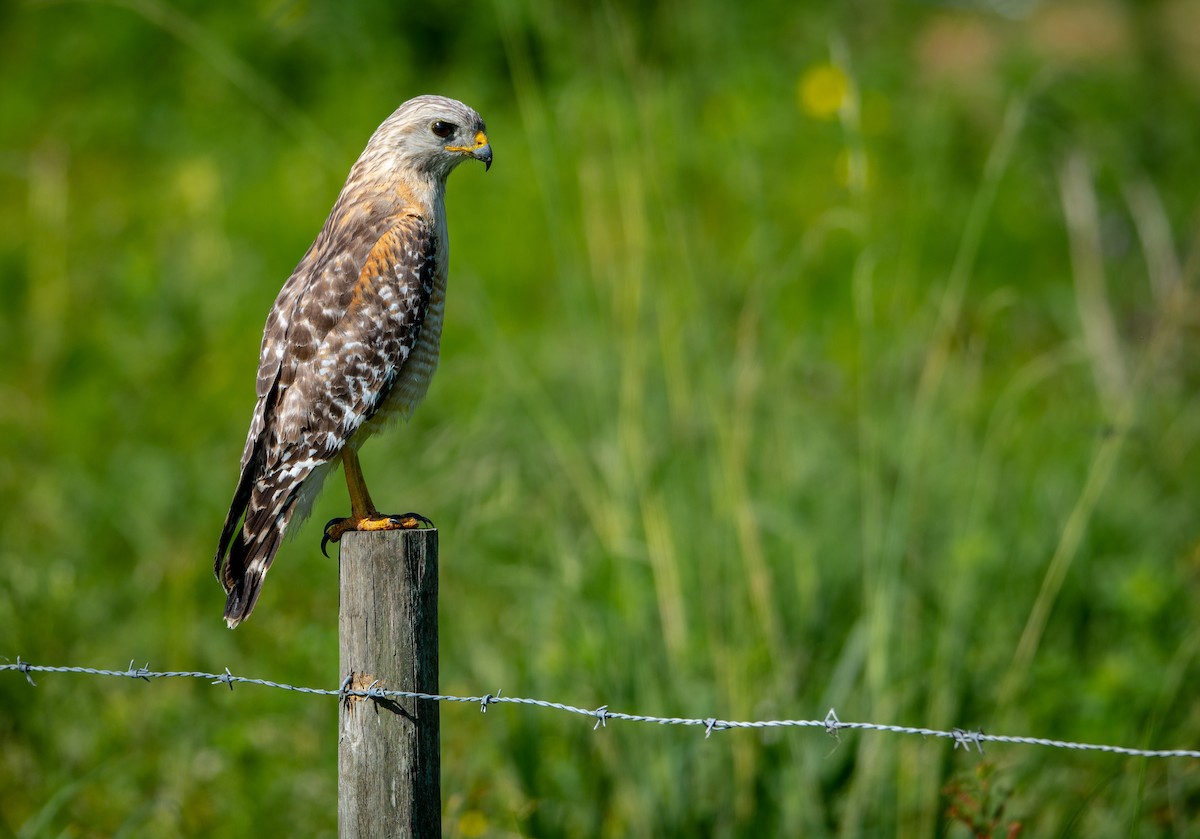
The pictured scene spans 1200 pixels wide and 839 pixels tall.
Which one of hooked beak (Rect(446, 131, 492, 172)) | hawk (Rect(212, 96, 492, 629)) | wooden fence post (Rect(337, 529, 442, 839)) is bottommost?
wooden fence post (Rect(337, 529, 442, 839))

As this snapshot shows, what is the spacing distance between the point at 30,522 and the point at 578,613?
2687mm

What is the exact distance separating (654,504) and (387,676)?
1.51 meters

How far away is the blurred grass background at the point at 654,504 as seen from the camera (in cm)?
340

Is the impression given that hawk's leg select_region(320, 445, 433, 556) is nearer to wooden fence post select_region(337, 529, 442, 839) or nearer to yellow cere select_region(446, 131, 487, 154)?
wooden fence post select_region(337, 529, 442, 839)

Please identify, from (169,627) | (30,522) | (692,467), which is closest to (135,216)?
(30,522)

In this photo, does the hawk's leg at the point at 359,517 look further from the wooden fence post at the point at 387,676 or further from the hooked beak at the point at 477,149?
the hooked beak at the point at 477,149

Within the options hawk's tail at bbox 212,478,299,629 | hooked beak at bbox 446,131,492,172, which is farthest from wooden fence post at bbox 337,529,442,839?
hooked beak at bbox 446,131,492,172

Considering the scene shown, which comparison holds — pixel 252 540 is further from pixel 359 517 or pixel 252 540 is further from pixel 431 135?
pixel 431 135

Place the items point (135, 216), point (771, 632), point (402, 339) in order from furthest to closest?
point (135, 216)
point (771, 632)
point (402, 339)

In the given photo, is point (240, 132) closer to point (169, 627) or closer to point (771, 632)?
point (169, 627)

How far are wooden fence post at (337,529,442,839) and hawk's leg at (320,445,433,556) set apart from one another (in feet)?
1.34

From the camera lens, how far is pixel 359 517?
9.19ft

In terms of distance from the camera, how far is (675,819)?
3.24 m

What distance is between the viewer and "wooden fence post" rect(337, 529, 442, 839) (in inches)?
88.1
